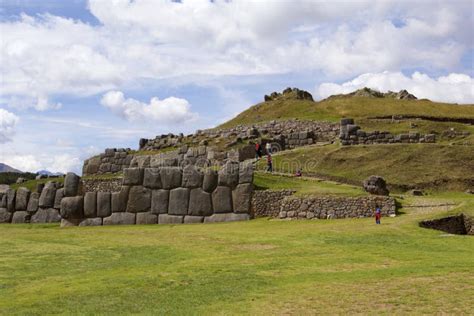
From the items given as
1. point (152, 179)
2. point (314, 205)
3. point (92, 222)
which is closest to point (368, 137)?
point (314, 205)

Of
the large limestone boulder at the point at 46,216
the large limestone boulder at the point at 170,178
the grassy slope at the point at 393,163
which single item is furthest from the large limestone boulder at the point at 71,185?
the grassy slope at the point at 393,163

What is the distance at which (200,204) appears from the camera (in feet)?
91.1

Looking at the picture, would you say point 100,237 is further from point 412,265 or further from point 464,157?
point 464,157

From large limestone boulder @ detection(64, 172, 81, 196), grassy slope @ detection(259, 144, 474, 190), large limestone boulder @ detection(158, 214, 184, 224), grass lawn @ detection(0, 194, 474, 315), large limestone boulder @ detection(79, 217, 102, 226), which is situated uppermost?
grassy slope @ detection(259, 144, 474, 190)

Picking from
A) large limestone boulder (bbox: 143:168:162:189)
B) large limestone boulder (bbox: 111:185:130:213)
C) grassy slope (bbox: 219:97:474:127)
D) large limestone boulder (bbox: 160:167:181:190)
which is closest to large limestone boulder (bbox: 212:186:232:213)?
large limestone boulder (bbox: 160:167:181:190)

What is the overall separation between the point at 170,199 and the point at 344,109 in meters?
35.2

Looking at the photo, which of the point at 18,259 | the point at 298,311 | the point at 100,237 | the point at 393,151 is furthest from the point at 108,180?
the point at 298,311

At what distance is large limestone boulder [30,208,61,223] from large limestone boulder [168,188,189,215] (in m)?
6.66

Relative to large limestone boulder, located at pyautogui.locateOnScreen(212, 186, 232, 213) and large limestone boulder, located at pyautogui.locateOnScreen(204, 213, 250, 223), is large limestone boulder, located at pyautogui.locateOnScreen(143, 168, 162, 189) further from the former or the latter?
large limestone boulder, located at pyautogui.locateOnScreen(204, 213, 250, 223)

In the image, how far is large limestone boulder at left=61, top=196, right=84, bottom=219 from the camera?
28266 mm

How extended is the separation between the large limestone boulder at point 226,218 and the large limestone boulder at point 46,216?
844cm

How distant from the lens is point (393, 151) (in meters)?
38.3

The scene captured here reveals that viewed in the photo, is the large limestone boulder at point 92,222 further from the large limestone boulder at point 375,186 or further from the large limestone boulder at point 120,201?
the large limestone boulder at point 375,186

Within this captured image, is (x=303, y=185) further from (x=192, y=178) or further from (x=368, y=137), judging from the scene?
(x=368, y=137)
